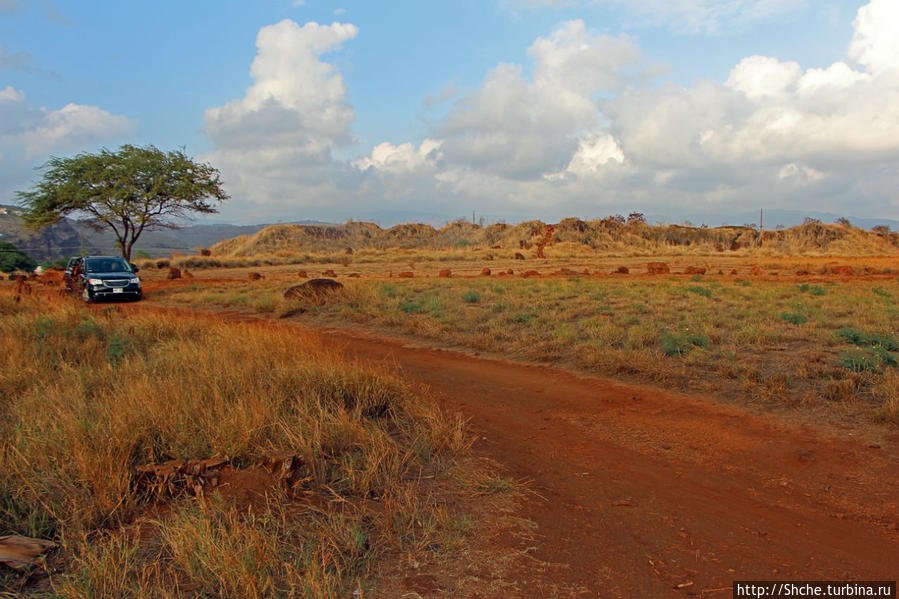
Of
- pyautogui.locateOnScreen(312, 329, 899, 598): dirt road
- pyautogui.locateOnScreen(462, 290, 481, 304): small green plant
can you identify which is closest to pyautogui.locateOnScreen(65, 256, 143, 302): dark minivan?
pyautogui.locateOnScreen(462, 290, 481, 304): small green plant

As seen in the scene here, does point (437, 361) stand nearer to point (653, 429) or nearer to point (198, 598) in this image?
point (653, 429)

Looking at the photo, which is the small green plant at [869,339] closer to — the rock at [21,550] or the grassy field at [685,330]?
the grassy field at [685,330]

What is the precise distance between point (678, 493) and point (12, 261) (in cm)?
4644

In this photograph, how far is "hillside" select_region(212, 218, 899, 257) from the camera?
57812 mm

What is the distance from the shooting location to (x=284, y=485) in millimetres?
3920

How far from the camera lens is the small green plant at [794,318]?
10.6 meters

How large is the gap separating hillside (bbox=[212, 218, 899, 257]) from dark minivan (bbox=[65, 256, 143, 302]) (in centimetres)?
3930

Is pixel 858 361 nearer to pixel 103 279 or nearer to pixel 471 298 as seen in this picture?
pixel 471 298

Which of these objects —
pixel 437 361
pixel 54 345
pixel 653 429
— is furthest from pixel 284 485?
pixel 54 345

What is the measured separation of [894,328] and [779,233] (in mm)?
60834

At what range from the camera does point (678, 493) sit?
428 cm

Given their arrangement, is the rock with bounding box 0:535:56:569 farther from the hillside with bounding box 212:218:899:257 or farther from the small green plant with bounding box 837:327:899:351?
the hillside with bounding box 212:218:899:257

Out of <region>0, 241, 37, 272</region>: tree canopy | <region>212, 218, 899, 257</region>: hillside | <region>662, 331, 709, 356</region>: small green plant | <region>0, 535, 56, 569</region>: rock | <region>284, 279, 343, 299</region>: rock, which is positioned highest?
<region>212, 218, 899, 257</region>: hillside

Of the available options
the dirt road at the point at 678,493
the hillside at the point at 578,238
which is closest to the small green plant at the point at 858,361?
the dirt road at the point at 678,493
